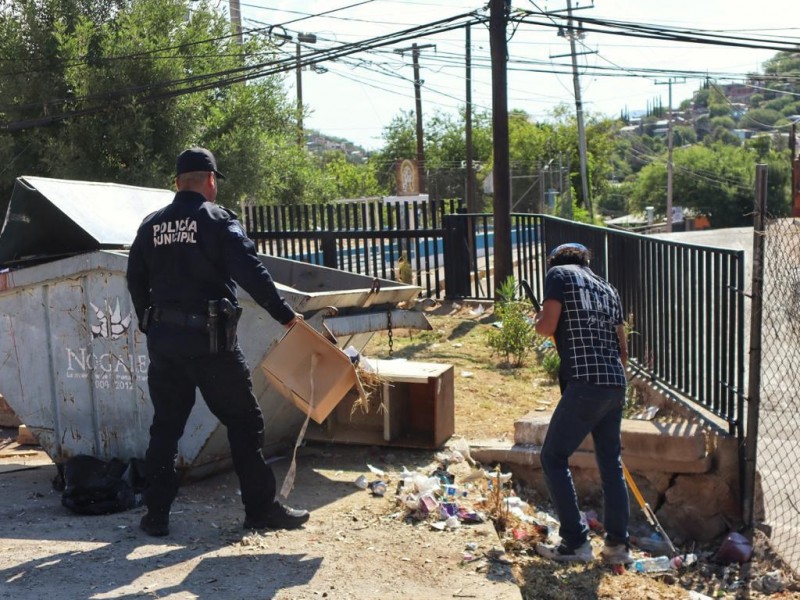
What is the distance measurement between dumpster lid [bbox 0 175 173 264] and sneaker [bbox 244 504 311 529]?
1.93 metres

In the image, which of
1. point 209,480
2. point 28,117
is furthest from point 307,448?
point 28,117

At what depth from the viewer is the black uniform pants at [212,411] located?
445cm

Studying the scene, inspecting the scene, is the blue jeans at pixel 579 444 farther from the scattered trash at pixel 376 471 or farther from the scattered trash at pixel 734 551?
the scattered trash at pixel 376 471

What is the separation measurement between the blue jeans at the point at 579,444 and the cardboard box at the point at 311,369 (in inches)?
40.2

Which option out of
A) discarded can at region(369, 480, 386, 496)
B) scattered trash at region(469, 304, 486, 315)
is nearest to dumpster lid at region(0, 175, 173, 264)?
discarded can at region(369, 480, 386, 496)

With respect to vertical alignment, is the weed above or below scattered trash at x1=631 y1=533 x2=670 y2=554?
above

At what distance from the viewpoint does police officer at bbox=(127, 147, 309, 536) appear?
434 cm

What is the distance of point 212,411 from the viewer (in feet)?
15.0

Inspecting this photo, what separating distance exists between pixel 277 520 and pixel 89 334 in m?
1.71

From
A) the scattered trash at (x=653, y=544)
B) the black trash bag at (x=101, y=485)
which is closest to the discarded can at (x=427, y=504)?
the scattered trash at (x=653, y=544)

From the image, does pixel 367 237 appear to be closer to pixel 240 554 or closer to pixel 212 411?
pixel 212 411

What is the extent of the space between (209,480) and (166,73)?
9.80m

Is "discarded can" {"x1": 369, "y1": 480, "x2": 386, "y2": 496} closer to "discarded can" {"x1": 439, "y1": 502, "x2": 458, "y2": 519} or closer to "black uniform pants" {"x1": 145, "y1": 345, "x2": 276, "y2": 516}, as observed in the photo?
"discarded can" {"x1": 439, "y1": 502, "x2": 458, "y2": 519}

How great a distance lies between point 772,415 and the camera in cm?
710
